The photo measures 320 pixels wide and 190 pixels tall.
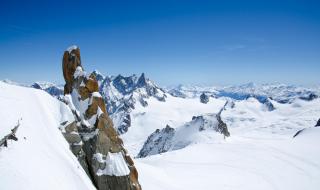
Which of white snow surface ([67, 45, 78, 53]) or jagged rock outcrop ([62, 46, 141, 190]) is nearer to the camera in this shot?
jagged rock outcrop ([62, 46, 141, 190])

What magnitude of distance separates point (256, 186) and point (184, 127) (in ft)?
362

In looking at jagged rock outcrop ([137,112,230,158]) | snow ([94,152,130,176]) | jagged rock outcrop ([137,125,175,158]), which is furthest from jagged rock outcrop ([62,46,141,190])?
jagged rock outcrop ([137,125,175,158])

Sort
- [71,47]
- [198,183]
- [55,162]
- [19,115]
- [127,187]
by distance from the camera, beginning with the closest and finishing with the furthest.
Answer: [55,162] < [19,115] < [127,187] < [71,47] < [198,183]

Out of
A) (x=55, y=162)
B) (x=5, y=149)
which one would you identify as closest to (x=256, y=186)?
(x=55, y=162)

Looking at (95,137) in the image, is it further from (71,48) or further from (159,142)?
(159,142)

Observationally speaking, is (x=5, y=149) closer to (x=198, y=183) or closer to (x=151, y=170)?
(x=151, y=170)

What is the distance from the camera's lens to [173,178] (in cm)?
4269

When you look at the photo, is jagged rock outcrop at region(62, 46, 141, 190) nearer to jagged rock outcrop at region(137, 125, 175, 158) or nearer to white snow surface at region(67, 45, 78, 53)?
white snow surface at region(67, 45, 78, 53)

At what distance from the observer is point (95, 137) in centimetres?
2900

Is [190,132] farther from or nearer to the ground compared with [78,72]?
nearer to the ground

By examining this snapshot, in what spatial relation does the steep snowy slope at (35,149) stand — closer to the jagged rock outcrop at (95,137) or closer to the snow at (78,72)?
the jagged rock outcrop at (95,137)

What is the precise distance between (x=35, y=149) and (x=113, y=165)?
940cm

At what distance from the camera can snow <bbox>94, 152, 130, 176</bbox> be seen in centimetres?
2716

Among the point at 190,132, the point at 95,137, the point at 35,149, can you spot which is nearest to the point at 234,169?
the point at 95,137
